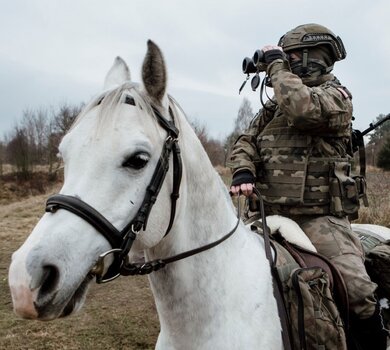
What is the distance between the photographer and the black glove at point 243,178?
118 inches

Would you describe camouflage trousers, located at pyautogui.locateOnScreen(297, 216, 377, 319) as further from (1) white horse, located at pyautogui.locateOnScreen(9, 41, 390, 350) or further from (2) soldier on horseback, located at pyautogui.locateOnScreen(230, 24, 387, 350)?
(1) white horse, located at pyautogui.locateOnScreen(9, 41, 390, 350)

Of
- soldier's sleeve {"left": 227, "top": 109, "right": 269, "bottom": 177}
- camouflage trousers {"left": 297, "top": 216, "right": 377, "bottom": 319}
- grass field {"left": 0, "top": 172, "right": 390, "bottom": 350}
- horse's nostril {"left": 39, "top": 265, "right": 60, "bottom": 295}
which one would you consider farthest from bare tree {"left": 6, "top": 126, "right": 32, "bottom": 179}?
horse's nostril {"left": 39, "top": 265, "right": 60, "bottom": 295}

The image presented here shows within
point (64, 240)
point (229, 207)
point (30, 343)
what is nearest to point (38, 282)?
point (64, 240)

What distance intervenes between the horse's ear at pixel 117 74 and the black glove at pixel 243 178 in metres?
1.13

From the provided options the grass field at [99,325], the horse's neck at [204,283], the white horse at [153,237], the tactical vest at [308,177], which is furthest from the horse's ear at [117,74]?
the grass field at [99,325]

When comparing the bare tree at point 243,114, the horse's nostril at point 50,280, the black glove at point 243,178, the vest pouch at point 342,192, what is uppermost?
the bare tree at point 243,114

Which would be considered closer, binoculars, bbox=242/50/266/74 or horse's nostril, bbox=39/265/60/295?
horse's nostril, bbox=39/265/60/295

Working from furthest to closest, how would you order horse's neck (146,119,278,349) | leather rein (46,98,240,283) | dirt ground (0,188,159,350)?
dirt ground (0,188,159,350)
horse's neck (146,119,278,349)
leather rein (46,98,240,283)

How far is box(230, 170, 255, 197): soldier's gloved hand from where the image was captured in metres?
2.95

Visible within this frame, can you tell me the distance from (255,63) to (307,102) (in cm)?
59

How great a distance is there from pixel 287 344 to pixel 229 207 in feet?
2.74

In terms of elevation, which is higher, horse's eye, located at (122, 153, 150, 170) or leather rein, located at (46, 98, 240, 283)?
horse's eye, located at (122, 153, 150, 170)

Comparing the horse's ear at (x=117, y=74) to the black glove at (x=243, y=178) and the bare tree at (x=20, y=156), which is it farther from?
the bare tree at (x=20, y=156)

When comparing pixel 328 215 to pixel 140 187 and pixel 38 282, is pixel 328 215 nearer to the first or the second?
pixel 140 187
